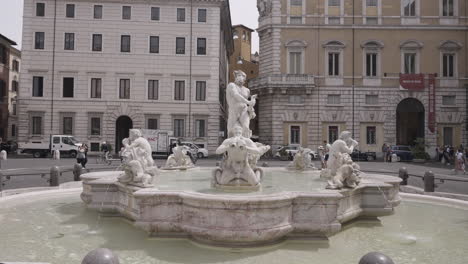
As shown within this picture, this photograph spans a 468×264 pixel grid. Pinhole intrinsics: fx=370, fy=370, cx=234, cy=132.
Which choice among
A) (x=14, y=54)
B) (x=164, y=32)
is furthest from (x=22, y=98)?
(x=14, y=54)

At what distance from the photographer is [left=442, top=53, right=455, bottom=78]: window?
35719mm

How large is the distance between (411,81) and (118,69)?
27.7 m

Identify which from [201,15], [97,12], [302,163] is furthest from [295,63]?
[302,163]

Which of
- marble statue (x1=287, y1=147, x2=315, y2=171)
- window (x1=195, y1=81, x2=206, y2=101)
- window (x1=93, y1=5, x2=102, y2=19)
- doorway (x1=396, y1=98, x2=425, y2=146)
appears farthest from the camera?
doorway (x1=396, y1=98, x2=425, y2=146)

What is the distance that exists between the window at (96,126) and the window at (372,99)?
83.8 ft

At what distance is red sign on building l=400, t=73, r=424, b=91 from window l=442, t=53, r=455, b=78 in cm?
258

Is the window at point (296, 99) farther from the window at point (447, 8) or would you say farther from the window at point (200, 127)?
the window at point (447, 8)

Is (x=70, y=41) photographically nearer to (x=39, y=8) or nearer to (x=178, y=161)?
(x=39, y=8)

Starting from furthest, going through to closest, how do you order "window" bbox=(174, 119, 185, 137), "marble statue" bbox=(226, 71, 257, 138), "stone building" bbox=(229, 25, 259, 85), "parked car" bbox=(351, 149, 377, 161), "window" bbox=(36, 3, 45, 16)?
"stone building" bbox=(229, 25, 259, 85) < "window" bbox=(174, 119, 185, 137) < "window" bbox=(36, 3, 45, 16) < "parked car" bbox=(351, 149, 377, 161) < "marble statue" bbox=(226, 71, 257, 138)

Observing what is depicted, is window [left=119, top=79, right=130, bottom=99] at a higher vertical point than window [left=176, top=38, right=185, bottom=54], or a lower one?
lower

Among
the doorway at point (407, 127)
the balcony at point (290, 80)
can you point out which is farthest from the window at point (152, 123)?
the doorway at point (407, 127)

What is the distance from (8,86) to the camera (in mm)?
47219

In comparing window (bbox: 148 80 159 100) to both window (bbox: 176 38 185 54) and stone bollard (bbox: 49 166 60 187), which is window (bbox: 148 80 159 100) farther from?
stone bollard (bbox: 49 166 60 187)

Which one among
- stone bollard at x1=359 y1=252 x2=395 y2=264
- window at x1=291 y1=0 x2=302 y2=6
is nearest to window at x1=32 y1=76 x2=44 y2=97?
window at x1=291 y1=0 x2=302 y2=6
